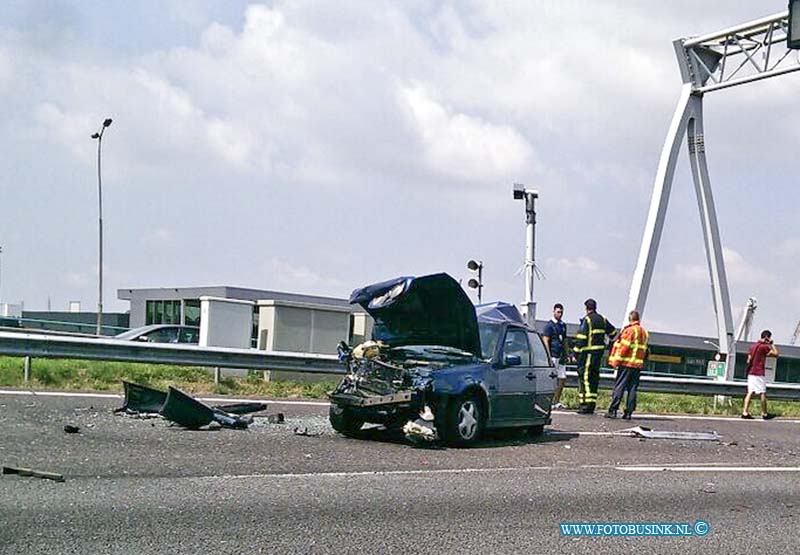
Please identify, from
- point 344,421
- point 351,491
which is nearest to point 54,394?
point 344,421

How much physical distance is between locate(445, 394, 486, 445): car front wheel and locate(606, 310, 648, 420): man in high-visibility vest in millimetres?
4972

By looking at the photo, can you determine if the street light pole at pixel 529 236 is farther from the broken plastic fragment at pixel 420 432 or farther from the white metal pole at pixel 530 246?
the broken plastic fragment at pixel 420 432

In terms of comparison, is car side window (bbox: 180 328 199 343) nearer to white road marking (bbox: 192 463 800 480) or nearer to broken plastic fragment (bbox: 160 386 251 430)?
broken plastic fragment (bbox: 160 386 251 430)

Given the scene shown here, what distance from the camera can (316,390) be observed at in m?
17.0

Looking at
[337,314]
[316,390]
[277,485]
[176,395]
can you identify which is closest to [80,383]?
[316,390]

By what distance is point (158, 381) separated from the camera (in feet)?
55.9

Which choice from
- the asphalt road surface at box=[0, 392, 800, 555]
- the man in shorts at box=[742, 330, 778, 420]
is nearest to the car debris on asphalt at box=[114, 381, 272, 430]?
the asphalt road surface at box=[0, 392, 800, 555]

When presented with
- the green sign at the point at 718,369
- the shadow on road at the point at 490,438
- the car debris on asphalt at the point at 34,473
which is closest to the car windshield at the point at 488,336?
the shadow on road at the point at 490,438

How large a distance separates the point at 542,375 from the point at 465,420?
7.36ft

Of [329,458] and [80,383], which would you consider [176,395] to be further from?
[80,383]

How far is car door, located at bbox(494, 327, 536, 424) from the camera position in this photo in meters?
11.7

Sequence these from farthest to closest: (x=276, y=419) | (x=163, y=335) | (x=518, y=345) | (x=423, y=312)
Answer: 1. (x=163, y=335)
2. (x=518, y=345)
3. (x=276, y=419)
4. (x=423, y=312)

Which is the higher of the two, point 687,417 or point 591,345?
point 591,345

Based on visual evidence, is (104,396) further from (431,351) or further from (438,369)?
(438,369)
